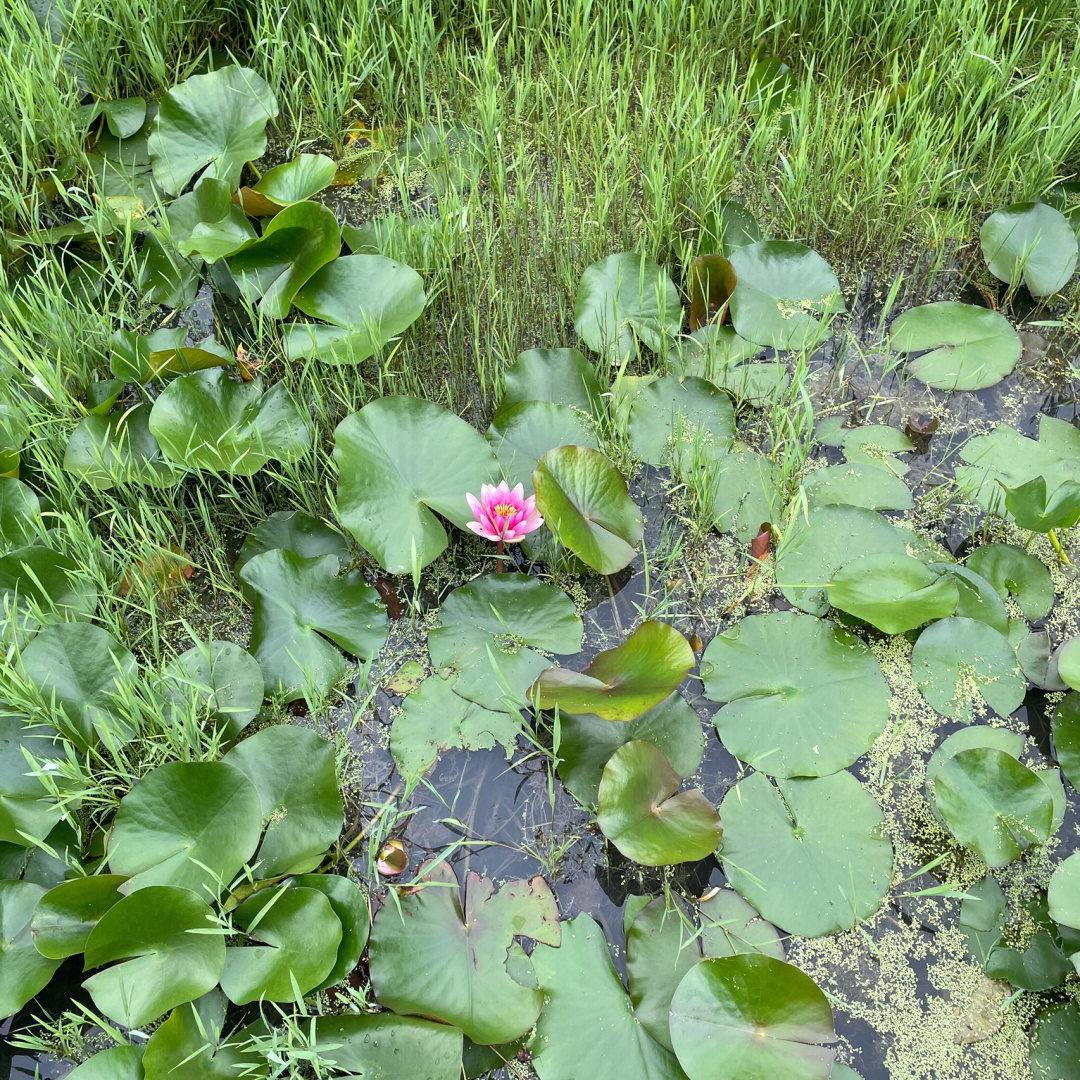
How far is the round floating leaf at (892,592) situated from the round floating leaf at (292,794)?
971 millimetres

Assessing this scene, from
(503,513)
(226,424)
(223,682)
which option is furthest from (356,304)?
(223,682)

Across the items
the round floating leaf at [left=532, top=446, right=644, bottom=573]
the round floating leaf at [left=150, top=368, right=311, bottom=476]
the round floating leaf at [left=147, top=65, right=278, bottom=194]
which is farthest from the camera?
the round floating leaf at [left=147, top=65, right=278, bottom=194]

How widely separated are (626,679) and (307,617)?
613 mm

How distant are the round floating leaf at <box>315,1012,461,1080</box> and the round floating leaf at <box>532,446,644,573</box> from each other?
808 mm

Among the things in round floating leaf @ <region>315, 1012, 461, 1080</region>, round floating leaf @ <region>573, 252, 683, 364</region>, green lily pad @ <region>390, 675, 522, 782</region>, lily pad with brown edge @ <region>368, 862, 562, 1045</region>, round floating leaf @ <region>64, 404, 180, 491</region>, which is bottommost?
round floating leaf @ <region>315, 1012, 461, 1080</region>

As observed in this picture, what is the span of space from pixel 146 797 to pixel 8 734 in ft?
1.06

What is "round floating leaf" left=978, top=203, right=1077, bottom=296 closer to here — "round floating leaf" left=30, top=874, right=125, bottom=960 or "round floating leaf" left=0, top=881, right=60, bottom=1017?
"round floating leaf" left=30, top=874, right=125, bottom=960

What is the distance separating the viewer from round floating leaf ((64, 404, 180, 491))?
5.75 ft

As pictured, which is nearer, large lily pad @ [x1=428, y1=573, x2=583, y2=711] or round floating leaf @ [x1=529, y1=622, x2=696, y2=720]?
round floating leaf @ [x1=529, y1=622, x2=696, y2=720]

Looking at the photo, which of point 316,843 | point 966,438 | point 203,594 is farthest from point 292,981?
point 966,438

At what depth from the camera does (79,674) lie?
151 cm

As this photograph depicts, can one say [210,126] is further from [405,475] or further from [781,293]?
[781,293]

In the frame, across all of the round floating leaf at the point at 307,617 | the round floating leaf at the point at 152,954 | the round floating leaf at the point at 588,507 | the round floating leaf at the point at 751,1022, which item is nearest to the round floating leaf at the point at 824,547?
the round floating leaf at the point at 588,507

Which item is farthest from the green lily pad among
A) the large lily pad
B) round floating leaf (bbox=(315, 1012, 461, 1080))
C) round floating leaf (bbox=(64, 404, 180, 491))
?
round floating leaf (bbox=(64, 404, 180, 491))
